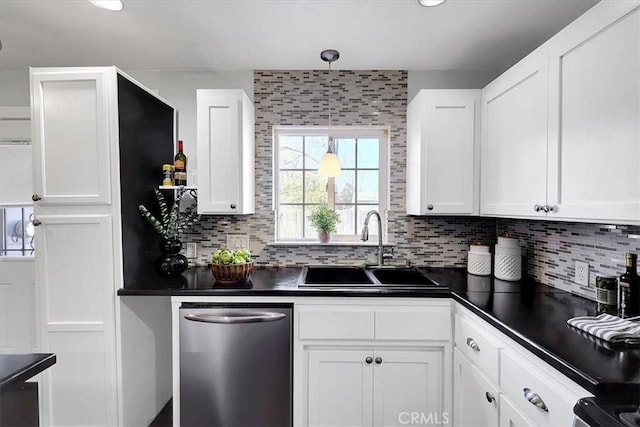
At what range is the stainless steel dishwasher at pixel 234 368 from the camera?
65.9 inches

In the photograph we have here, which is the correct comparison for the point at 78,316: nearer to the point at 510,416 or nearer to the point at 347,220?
the point at 347,220

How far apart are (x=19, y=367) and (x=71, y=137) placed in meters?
1.24

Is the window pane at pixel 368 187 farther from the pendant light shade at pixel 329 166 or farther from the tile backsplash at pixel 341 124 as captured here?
the pendant light shade at pixel 329 166

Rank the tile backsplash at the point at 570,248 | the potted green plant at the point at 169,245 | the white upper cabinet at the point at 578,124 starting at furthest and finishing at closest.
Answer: the potted green plant at the point at 169,245, the tile backsplash at the point at 570,248, the white upper cabinet at the point at 578,124

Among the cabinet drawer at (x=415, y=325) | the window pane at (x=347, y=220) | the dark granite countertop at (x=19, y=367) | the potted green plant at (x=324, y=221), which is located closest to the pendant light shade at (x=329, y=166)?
the potted green plant at (x=324, y=221)

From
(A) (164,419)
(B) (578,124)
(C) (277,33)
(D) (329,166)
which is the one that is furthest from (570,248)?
(A) (164,419)

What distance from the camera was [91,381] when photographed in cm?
167

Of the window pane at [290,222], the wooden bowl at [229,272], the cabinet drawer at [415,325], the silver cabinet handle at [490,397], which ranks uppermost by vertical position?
the window pane at [290,222]

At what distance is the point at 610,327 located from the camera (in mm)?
1092

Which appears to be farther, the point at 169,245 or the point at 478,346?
the point at 169,245

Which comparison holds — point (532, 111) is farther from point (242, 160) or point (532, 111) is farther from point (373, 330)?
point (242, 160)

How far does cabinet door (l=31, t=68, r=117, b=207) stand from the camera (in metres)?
1.63

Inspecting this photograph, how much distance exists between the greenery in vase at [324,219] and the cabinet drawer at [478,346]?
105cm

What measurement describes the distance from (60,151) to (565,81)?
7.98ft
